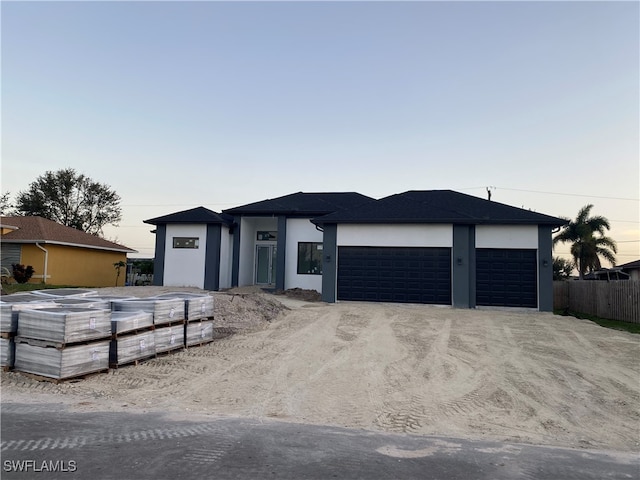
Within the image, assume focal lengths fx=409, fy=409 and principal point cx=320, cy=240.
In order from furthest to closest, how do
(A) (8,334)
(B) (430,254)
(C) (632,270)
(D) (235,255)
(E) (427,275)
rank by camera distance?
1. (C) (632,270)
2. (D) (235,255)
3. (B) (430,254)
4. (E) (427,275)
5. (A) (8,334)

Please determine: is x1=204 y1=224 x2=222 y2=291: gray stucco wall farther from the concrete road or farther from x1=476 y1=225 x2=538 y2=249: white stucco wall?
the concrete road

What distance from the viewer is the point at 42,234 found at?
23.7 metres

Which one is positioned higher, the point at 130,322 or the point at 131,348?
the point at 130,322

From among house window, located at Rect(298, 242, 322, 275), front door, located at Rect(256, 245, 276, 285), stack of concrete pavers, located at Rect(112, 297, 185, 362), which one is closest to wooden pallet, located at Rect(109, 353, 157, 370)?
stack of concrete pavers, located at Rect(112, 297, 185, 362)

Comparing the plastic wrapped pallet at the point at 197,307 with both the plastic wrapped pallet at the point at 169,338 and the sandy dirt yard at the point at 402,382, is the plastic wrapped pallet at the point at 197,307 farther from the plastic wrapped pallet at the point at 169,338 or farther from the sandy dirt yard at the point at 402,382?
the sandy dirt yard at the point at 402,382

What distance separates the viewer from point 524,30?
44.6ft

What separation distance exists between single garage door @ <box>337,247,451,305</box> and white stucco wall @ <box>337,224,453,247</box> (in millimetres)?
217

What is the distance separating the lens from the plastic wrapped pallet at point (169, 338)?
27.8 ft

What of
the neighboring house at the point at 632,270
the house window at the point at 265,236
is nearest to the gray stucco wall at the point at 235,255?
the house window at the point at 265,236

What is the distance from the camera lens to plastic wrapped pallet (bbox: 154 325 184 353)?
846 centimetres

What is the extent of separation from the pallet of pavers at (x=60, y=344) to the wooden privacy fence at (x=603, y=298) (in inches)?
712

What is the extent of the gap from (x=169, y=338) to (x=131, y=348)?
1.14 m

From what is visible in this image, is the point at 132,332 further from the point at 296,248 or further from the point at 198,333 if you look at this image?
the point at 296,248

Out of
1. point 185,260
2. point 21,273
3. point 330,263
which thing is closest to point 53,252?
point 21,273
